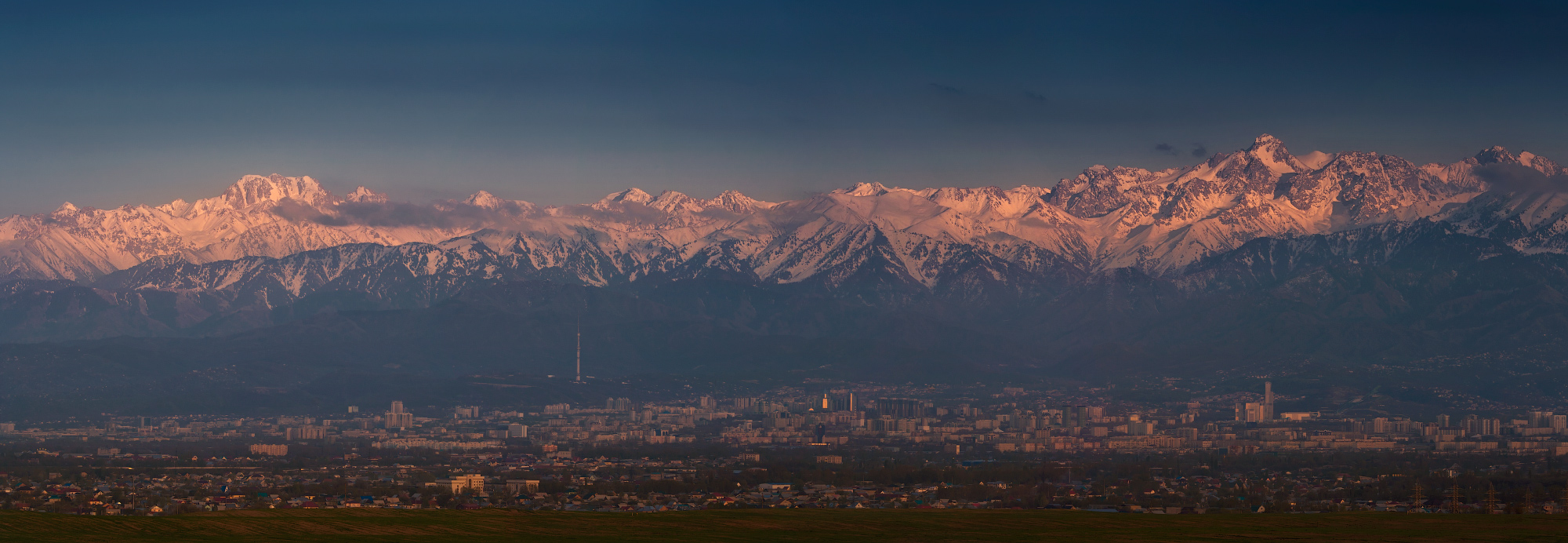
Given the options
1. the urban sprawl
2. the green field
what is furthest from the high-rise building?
the green field

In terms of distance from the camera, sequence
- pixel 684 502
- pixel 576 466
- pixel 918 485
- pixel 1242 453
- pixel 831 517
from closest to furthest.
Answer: pixel 831 517 → pixel 684 502 → pixel 918 485 → pixel 576 466 → pixel 1242 453

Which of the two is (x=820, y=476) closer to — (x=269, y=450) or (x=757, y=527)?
(x=757, y=527)

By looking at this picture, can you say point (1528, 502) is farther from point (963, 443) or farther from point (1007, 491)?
point (963, 443)

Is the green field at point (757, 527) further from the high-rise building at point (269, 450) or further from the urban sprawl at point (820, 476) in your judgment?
the high-rise building at point (269, 450)

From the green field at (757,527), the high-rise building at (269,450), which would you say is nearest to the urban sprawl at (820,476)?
the high-rise building at (269,450)

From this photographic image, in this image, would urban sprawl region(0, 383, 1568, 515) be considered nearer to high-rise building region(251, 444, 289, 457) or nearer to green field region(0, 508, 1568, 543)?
high-rise building region(251, 444, 289, 457)

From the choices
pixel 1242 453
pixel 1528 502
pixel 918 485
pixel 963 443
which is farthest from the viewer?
pixel 963 443

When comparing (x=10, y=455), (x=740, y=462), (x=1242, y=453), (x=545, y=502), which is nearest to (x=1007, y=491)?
(x=545, y=502)

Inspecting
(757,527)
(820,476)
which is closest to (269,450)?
(820,476)

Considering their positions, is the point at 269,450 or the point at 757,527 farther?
the point at 269,450
